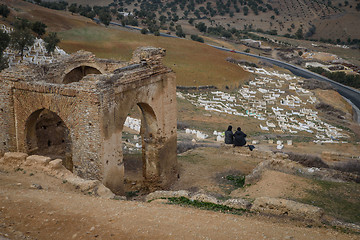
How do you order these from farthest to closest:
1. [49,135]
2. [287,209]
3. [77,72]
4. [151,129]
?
[49,135] < [77,72] < [151,129] < [287,209]

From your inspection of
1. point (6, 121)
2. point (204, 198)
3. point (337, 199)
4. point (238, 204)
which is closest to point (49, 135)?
point (6, 121)

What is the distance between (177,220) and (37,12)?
65103 mm

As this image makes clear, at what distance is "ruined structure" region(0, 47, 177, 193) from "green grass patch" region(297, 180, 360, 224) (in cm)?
666

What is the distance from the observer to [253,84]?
56.8 metres

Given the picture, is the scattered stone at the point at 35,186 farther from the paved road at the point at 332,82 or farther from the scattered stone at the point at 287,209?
the paved road at the point at 332,82

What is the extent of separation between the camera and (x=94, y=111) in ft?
46.2

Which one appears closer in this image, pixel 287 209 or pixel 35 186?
pixel 287 209

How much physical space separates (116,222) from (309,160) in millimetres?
15795

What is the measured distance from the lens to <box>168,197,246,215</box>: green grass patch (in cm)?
1266

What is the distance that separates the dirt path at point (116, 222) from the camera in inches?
381

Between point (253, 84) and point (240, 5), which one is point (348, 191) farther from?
point (240, 5)

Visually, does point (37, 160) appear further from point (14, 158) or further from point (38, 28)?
point (38, 28)

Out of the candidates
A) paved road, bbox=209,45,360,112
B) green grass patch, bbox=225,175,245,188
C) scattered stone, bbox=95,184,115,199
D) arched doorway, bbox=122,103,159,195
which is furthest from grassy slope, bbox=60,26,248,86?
scattered stone, bbox=95,184,115,199

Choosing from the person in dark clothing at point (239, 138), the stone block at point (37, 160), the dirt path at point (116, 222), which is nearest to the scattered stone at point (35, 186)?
the dirt path at point (116, 222)
